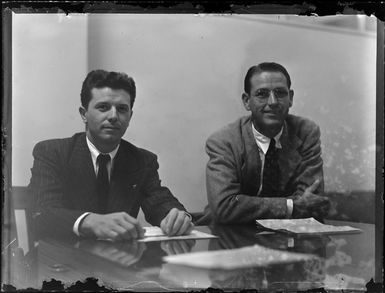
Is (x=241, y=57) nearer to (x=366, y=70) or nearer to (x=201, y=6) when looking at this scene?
(x=201, y=6)

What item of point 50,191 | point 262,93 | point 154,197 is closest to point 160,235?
point 154,197

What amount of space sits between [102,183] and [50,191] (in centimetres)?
22

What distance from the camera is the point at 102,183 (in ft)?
8.27

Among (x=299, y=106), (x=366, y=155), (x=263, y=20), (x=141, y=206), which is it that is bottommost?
(x=141, y=206)

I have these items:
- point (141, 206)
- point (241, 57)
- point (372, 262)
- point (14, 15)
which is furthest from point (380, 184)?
point (14, 15)

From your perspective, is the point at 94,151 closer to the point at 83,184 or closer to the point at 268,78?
the point at 83,184

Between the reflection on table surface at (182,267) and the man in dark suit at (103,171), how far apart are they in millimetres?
130

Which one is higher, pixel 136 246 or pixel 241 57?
pixel 241 57

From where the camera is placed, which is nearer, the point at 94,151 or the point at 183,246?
the point at 183,246

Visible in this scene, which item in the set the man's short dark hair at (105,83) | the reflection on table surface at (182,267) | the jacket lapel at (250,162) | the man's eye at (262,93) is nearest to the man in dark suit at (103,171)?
the man's short dark hair at (105,83)

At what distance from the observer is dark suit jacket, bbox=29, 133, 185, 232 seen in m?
2.49

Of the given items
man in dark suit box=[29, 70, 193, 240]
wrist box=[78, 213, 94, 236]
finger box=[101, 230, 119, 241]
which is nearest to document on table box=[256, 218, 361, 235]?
man in dark suit box=[29, 70, 193, 240]

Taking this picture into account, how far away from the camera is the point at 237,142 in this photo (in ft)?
8.46

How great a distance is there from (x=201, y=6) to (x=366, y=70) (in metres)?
0.76
